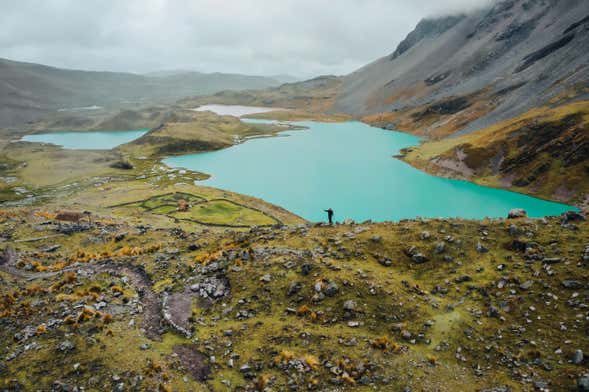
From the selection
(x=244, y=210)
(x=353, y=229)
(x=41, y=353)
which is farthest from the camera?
(x=244, y=210)

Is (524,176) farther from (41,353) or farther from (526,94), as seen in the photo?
(41,353)

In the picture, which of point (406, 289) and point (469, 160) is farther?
point (469, 160)

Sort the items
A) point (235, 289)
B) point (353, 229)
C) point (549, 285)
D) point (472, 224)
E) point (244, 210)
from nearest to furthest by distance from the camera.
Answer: point (549, 285) → point (235, 289) → point (472, 224) → point (353, 229) → point (244, 210)

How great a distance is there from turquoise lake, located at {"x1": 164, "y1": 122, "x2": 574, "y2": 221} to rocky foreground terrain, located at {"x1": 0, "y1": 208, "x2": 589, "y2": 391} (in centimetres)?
4721

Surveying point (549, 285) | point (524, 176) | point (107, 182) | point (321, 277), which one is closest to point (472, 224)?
point (549, 285)

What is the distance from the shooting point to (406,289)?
2411 centimetres

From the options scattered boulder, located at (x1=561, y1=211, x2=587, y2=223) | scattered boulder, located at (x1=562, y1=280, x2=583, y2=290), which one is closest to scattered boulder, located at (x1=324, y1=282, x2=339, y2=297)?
scattered boulder, located at (x1=562, y1=280, x2=583, y2=290)

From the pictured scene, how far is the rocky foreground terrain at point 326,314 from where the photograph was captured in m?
18.4

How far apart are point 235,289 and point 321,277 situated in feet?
21.1

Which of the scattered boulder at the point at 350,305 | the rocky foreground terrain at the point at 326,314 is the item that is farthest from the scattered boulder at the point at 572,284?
the scattered boulder at the point at 350,305

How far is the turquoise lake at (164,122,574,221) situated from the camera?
262 ft

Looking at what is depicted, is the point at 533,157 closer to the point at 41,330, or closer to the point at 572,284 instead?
the point at 572,284

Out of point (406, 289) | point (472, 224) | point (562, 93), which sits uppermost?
point (562, 93)

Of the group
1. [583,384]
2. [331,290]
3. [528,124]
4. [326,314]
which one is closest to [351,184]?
[528,124]
